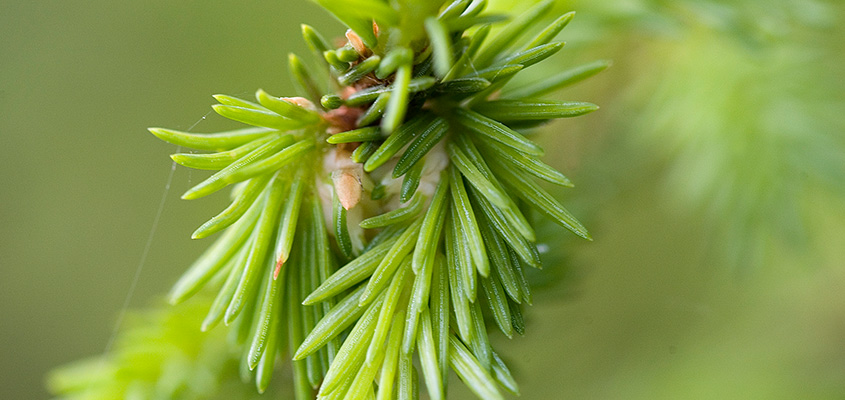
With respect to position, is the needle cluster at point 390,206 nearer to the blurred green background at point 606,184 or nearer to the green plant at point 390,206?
the green plant at point 390,206

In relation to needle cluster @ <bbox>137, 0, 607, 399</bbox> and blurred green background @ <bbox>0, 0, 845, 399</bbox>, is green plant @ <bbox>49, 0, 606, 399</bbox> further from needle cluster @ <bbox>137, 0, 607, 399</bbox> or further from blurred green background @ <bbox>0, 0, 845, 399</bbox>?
blurred green background @ <bbox>0, 0, 845, 399</bbox>

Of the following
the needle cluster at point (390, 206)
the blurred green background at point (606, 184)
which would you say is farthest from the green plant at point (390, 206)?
the blurred green background at point (606, 184)

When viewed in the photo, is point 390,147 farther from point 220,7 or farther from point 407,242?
point 220,7

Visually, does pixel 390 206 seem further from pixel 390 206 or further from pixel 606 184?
pixel 606 184

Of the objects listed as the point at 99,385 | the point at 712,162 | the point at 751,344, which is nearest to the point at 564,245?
the point at 712,162

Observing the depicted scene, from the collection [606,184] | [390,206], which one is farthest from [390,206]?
[606,184]
